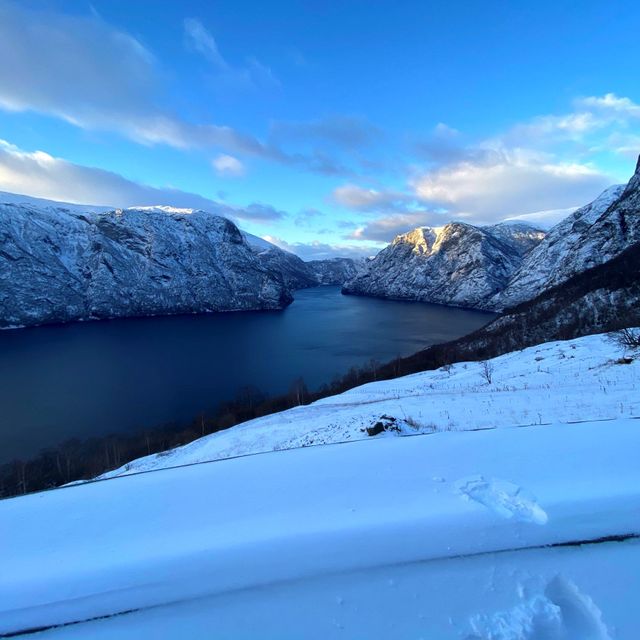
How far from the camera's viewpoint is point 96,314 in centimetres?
14112

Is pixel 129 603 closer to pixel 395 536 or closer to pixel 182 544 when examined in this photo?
pixel 182 544

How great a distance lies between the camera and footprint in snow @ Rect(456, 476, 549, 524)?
2428 mm

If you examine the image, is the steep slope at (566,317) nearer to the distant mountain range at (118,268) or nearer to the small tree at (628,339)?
the small tree at (628,339)

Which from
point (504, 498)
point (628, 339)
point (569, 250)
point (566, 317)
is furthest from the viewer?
point (569, 250)

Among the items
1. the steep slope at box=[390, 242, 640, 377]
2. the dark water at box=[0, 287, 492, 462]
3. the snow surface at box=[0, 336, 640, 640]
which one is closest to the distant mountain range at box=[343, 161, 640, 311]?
the steep slope at box=[390, 242, 640, 377]

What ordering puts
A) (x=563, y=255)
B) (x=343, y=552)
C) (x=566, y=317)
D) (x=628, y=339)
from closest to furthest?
(x=343, y=552) < (x=628, y=339) < (x=566, y=317) < (x=563, y=255)

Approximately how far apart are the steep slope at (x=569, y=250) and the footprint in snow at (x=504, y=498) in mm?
103954

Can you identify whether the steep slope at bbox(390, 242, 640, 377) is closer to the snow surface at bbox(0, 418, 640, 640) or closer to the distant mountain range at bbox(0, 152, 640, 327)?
the distant mountain range at bbox(0, 152, 640, 327)

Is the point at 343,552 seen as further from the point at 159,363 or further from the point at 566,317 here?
the point at 159,363

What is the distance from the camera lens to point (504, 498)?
2.62 metres

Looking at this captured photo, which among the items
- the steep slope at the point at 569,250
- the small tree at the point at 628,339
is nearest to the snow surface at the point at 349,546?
the small tree at the point at 628,339

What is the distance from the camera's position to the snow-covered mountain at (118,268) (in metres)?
133

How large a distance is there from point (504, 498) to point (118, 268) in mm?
181507

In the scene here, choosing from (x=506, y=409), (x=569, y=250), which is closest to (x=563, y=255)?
(x=569, y=250)
